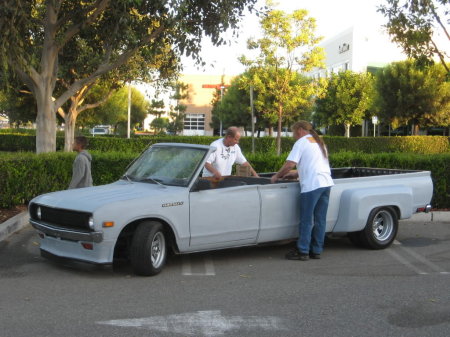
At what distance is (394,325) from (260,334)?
1.22 m

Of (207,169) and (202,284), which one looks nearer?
(202,284)

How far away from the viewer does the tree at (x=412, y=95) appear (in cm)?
3628

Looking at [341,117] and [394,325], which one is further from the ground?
[341,117]

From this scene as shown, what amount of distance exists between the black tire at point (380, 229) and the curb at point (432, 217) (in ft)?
8.82

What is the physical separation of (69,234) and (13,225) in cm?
311

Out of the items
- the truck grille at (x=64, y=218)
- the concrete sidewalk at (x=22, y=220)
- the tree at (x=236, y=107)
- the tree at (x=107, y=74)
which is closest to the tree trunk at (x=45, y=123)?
the tree at (x=107, y=74)

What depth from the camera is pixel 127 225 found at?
6.18 metres

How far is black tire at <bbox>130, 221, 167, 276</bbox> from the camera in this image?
19.7 ft

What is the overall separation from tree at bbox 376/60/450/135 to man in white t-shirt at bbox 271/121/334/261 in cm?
3101

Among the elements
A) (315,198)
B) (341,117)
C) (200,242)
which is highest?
(341,117)

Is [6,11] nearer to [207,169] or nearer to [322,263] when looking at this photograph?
[207,169]

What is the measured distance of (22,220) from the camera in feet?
29.9

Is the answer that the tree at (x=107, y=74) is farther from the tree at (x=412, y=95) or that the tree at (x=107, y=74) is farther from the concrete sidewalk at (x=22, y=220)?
the tree at (x=412, y=95)

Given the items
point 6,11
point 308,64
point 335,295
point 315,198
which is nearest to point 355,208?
point 315,198
